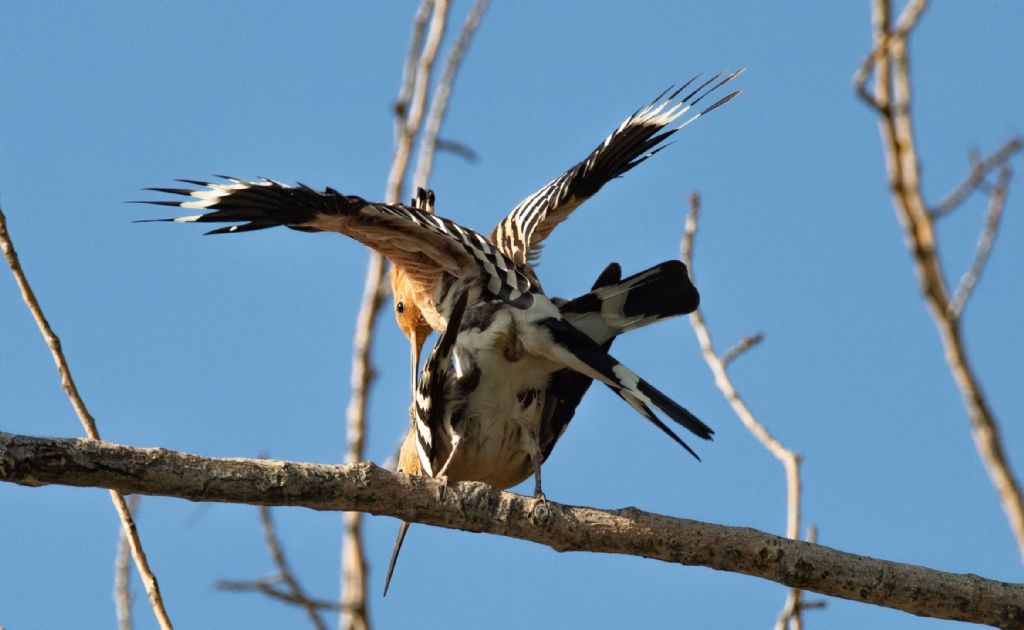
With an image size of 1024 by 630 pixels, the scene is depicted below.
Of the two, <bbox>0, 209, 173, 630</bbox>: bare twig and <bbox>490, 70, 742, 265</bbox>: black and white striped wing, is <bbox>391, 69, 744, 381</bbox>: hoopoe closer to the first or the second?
<bbox>490, 70, 742, 265</bbox>: black and white striped wing

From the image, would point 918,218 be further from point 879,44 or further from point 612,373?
point 612,373

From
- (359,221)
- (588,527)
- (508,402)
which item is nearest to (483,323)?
(508,402)

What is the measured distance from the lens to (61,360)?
10.9 ft

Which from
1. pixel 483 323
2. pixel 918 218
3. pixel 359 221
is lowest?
pixel 918 218

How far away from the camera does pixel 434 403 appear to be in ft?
14.8

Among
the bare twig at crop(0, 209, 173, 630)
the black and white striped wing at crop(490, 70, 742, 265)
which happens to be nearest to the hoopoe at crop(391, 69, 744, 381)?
the black and white striped wing at crop(490, 70, 742, 265)

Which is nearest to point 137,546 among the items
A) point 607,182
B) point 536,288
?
point 536,288

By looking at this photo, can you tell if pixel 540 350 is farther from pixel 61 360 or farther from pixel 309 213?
pixel 61 360

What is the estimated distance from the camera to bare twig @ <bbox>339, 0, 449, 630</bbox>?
3967 millimetres

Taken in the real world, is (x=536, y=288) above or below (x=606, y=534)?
above

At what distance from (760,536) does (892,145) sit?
168 centimetres

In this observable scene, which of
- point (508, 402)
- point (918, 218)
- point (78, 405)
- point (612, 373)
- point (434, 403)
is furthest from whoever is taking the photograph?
point (508, 402)

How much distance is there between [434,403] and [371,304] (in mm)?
436

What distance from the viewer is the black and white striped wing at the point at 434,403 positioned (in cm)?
437
